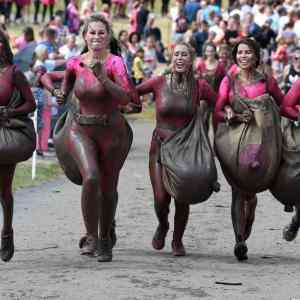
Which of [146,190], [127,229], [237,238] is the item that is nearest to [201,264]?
[237,238]

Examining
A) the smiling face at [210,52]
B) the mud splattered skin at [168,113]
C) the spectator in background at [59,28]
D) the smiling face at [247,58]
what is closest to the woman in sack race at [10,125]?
the mud splattered skin at [168,113]

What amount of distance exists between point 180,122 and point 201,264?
1.19 m

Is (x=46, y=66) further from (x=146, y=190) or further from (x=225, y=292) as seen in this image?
(x=225, y=292)

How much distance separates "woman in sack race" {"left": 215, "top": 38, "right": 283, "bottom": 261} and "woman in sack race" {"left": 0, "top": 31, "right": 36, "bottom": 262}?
62.5 inches

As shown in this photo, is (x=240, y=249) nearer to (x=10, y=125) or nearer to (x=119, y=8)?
(x=10, y=125)

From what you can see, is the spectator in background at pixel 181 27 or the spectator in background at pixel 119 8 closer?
the spectator in background at pixel 181 27

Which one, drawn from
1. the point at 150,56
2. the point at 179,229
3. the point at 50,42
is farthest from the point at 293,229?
the point at 150,56

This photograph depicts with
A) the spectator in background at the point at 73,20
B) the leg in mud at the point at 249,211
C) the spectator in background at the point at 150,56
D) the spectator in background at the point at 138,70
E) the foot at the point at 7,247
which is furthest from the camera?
the spectator in background at the point at 73,20

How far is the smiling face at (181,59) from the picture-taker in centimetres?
1141

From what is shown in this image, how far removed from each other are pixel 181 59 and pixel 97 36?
37.7 inches

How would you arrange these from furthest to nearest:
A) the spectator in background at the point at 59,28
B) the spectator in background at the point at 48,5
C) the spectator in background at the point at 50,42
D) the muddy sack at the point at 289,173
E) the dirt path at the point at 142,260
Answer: the spectator in background at the point at 48,5, the spectator in background at the point at 59,28, the spectator in background at the point at 50,42, the muddy sack at the point at 289,173, the dirt path at the point at 142,260

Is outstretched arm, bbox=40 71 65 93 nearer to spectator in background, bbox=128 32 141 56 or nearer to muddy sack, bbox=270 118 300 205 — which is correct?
muddy sack, bbox=270 118 300 205

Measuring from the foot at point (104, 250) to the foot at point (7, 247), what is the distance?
0.70 meters

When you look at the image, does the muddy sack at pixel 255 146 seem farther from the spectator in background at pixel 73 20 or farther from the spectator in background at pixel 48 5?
the spectator in background at pixel 48 5
